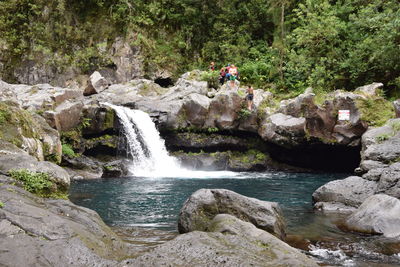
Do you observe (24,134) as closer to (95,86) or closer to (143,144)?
(143,144)

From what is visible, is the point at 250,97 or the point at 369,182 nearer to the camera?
the point at 369,182

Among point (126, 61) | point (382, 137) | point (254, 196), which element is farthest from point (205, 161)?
point (126, 61)

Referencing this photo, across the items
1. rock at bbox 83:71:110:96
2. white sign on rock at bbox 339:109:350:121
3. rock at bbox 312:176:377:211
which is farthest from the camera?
rock at bbox 83:71:110:96

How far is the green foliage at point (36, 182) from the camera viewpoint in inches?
302

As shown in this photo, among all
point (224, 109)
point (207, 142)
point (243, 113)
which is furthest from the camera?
point (207, 142)

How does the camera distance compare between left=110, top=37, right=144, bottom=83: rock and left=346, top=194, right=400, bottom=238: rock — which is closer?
left=346, top=194, right=400, bottom=238: rock

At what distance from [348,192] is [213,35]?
2500cm

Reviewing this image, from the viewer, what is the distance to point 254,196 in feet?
48.1

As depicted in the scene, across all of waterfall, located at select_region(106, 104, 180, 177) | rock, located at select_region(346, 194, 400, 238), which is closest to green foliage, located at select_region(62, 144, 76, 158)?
waterfall, located at select_region(106, 104, 180, 177)

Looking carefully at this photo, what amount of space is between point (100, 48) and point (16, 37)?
698cm

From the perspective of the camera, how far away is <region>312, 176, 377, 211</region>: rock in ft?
39.7

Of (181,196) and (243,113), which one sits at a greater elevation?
(243,113)

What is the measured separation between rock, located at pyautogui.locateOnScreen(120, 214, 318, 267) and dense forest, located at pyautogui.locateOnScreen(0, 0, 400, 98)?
20.8 metres

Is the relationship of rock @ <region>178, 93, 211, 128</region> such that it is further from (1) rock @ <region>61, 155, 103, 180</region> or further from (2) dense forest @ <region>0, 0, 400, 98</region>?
(2) dense forest @ <region>0, 0, 400, 98</region>
